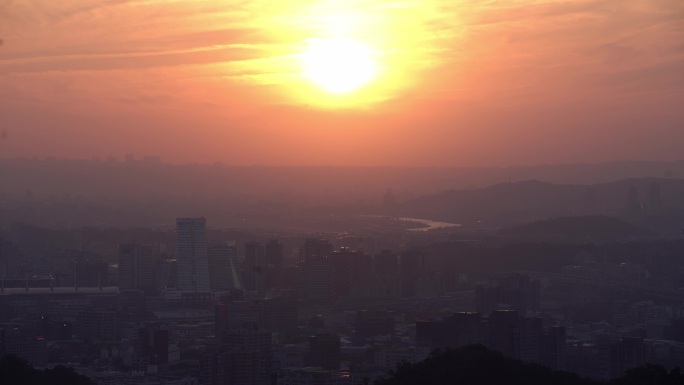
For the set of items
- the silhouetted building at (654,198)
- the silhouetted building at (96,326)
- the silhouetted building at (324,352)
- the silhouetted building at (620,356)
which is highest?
the silhouetted building at (654,198)

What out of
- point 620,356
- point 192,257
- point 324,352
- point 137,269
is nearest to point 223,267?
point 192,257

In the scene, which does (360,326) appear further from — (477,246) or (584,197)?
(584,197)

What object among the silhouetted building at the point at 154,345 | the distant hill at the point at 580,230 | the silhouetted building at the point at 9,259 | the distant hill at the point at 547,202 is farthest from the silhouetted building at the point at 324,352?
the distant hill at the point at 547,202

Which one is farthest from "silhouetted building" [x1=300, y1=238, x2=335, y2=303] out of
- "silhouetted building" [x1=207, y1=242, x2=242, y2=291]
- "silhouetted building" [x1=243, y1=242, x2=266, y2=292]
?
"silhouetted building" [x1=207, y1=242, x2=242, y2=291]

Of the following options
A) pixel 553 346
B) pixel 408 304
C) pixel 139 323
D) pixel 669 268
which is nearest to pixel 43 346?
pixel 139 323

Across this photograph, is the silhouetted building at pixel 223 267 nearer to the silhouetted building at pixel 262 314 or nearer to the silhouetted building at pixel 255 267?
the silhouetted building at pixel 255 267

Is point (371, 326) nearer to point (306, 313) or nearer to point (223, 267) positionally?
point (306, 313)

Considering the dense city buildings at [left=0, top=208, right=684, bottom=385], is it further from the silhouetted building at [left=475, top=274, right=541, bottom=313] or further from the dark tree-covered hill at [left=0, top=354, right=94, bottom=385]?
the dark tree-covered hill at [left=0, top=354, right=94, bottom=385]
